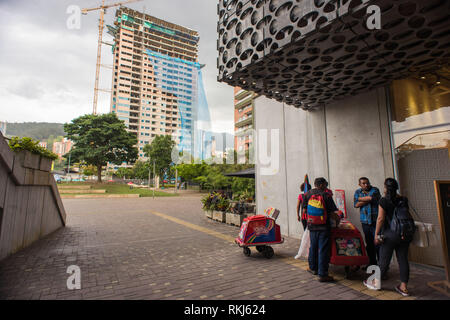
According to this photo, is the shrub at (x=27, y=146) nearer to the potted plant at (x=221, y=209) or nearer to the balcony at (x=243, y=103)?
the potted plant at (x=221, y=209)

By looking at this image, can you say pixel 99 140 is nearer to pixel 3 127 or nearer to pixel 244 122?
pixel 244 122

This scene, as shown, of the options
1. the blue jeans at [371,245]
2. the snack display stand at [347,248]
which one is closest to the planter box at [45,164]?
the snack display stand at [347,248]

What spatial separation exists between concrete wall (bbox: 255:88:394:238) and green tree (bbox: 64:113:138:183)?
118 ft

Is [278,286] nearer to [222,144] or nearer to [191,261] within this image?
[191,261]

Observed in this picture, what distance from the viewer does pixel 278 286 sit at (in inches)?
150

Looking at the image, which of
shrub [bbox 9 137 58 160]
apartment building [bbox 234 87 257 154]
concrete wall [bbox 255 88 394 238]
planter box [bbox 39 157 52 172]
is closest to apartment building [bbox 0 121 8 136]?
shrub [bbox 9 137 58 160]

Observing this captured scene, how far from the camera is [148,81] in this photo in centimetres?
12044

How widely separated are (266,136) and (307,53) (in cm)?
473

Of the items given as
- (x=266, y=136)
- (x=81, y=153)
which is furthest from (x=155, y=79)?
(x=266, y=136)

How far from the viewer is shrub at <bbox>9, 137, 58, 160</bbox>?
6.04 metres

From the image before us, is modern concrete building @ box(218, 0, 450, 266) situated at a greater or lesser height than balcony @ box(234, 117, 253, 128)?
lesser

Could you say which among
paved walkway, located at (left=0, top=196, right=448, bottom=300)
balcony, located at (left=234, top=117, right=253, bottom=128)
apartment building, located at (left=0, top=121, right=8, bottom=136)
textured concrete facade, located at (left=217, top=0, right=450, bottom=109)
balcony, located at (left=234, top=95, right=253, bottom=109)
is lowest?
paved walkway, located at (left=0, top=196, right=448, bottom=300)

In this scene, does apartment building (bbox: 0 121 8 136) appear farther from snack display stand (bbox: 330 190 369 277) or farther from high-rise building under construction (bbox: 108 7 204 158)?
high-rise building under construction (bbox: 108 7 204 158)

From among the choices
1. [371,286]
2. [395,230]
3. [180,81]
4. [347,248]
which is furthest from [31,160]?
[180,81]
